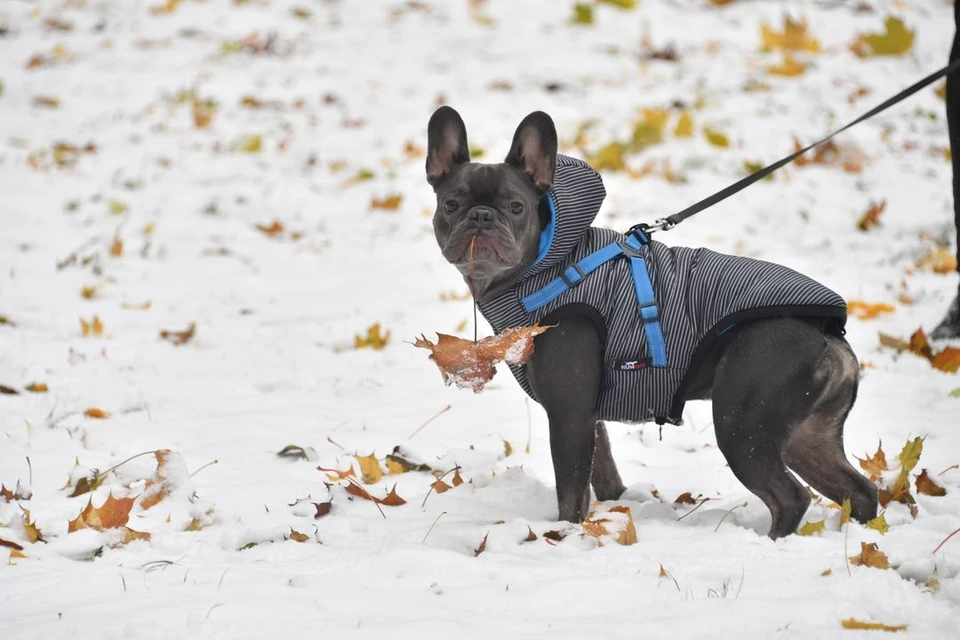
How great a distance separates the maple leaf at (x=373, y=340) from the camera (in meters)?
5.72

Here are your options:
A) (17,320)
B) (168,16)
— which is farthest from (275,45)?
(17,320)

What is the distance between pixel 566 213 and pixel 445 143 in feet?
2.18

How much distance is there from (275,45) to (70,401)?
9.59m

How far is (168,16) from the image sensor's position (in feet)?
45.6

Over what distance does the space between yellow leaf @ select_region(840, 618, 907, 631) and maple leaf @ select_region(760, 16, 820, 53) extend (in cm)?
1068

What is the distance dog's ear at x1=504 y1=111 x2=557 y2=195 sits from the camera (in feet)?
12.2

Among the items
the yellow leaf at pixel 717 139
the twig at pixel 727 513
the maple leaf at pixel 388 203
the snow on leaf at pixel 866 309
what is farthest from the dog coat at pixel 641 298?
the yellow leaf at pixel 717 139

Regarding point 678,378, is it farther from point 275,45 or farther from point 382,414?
point 275,45

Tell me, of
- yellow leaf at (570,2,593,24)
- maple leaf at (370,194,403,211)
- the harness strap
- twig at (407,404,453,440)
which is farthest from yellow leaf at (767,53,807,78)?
the harness strap

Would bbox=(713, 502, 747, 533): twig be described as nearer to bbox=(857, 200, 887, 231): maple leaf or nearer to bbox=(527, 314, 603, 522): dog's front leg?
bbox=(527, 314, 603, 522): dog's front leg

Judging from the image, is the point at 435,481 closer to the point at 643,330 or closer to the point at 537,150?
the point at 643,330

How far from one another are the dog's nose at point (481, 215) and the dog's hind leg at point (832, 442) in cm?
132

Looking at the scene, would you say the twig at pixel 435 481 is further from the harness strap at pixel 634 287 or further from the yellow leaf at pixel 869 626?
the yellow leaf at pixel 869 626

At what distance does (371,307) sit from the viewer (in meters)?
6.50
